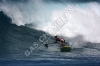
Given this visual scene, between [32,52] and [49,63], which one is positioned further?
[32,52]

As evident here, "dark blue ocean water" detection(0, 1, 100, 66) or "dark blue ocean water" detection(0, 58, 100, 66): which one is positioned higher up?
"dark blue ocean water" detection(0, 1, 100, 66)

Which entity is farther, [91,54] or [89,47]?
[89,47]

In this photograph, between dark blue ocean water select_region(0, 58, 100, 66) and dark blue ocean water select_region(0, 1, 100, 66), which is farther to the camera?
dark blue ocean water select_region(0, 1, 100, 66)

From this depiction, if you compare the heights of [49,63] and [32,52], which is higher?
[32,52]

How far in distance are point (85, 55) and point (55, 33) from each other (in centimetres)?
746

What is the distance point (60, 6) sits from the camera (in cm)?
4169

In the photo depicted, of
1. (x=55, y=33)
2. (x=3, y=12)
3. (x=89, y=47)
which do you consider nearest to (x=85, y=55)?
(x=89, y=47)

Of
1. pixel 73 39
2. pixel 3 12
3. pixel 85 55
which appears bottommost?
pixel 85 55

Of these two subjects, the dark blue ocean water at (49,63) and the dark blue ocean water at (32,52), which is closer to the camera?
the dark blue ocean water at (49,63)

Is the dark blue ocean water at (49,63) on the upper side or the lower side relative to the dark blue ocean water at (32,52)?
lower

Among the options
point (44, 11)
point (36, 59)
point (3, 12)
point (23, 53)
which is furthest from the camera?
point (44, 11)

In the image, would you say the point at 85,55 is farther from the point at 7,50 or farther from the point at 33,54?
the point at 7,50

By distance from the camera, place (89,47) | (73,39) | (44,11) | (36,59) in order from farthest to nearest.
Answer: (44,11)
(73,39)
(89,47)
(36,59)

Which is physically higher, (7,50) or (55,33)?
(55,33)
